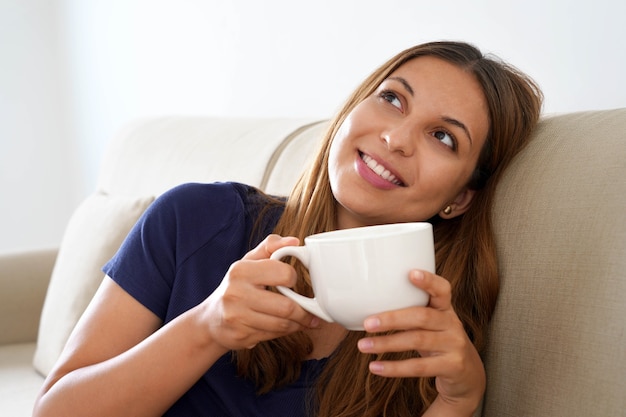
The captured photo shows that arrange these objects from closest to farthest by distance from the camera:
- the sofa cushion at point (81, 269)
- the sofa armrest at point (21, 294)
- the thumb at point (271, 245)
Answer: the thumb at point (271, 245) → the sofa cushion at point (81, 269) → the sofa armrest at point (21, 294)

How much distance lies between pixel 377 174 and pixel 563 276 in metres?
0.30

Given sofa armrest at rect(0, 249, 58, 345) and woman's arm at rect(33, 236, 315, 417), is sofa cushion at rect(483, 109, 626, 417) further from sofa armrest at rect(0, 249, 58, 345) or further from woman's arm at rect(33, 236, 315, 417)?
sofa armrest at rect(0, 249, 58, 345)

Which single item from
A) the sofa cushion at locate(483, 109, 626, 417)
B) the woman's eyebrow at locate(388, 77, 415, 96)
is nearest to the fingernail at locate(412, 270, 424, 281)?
the sofa cushion at locate(483, 109, 626, 417)

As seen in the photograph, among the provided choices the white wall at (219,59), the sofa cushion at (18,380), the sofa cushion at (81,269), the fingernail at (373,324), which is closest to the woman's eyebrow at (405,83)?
the white wall at (219,59)

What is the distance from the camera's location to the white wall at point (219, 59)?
1.45 m

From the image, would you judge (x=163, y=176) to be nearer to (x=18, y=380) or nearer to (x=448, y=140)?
(x=18, y=380)

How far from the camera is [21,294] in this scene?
2.14m

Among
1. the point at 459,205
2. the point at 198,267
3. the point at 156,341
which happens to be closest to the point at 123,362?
the point at 156,341

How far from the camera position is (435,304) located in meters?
0.81

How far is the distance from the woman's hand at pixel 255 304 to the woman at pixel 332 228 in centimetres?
17

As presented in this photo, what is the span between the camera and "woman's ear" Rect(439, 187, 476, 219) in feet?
4.13

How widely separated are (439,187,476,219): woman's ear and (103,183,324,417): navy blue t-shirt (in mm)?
293

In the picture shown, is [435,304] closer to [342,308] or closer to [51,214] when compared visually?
[342,308]

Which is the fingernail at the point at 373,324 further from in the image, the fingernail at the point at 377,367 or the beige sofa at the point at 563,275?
the beige sofa at the point at 563,275
